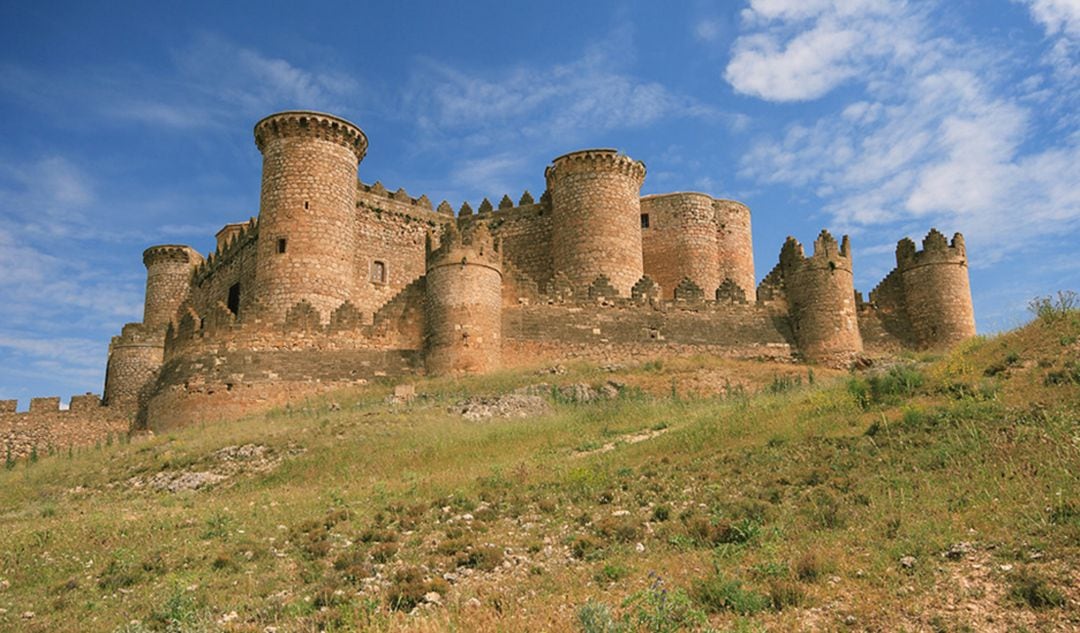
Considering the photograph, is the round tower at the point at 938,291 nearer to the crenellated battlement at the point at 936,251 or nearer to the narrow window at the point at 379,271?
the crenellated battlement at the point at 936,251

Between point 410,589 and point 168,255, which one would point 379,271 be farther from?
point 410,589

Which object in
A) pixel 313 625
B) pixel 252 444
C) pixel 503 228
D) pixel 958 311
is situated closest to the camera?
pixel 313 625

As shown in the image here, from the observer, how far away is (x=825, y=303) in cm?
2614

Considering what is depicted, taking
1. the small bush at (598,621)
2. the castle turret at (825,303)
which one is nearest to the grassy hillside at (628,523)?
the small bush at (598,621)

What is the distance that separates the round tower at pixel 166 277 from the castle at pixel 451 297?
2.85m

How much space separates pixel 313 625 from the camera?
6.89m

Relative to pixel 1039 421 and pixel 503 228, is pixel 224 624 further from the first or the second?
pixel 503 228

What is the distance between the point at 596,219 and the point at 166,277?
66.0 feet

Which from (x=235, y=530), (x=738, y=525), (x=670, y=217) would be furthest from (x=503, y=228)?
(x=738, y=525)

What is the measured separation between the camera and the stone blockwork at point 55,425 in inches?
→ 1121

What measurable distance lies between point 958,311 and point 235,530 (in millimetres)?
24143

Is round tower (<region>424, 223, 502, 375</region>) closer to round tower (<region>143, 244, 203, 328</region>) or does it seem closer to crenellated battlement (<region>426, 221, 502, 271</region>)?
crenellated battlement (<region>426, 221, 502, 271</region>)

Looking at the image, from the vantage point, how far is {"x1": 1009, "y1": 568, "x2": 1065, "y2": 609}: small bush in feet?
19.5

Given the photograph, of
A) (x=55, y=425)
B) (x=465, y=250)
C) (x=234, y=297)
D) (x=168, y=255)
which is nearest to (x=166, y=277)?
(x=168, y=255)
